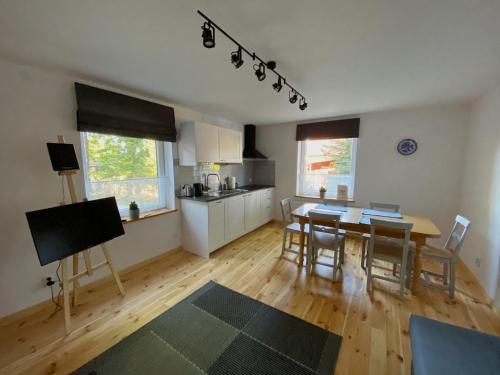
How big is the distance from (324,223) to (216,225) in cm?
160

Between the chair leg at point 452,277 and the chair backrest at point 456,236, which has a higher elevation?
the chair backrest at point 456,236

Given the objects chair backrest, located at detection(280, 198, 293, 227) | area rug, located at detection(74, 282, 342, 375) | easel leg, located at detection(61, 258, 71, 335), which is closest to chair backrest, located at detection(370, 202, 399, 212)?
chair backrest, located at detection(280, 198, 293, 227)

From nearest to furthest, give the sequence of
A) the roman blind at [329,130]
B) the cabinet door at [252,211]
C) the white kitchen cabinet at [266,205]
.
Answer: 1. the roman blind at [329,130]
2. the cabinet door at [252,211]
3. the white kitchen cabinet at [266,205]

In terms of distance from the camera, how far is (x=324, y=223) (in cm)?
253

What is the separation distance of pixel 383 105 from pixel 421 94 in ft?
1.76

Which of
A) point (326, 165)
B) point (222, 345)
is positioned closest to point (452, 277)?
point (222, 345)

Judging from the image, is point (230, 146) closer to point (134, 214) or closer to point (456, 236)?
point (134, 214)

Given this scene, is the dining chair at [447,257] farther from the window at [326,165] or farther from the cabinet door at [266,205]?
the cabinet door at [266,205]

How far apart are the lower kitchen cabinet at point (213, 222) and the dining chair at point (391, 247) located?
2.07 meters

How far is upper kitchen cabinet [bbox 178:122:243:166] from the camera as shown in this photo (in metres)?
3.07

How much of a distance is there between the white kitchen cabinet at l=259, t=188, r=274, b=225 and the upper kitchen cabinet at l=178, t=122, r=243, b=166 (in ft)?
3.96

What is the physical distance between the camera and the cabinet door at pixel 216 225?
3.04 m

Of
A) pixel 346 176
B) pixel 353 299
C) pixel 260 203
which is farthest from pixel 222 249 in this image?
pixel 346 176

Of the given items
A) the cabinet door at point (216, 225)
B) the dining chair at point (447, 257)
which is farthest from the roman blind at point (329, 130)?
the cabinet door at point (216, 225)
